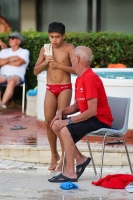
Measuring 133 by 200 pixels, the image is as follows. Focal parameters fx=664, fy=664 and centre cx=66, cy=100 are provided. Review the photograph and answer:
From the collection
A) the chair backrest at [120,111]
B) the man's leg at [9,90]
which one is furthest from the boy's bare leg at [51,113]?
the man's leg at [9,90]

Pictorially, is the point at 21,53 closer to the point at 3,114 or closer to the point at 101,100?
the point at 3,114

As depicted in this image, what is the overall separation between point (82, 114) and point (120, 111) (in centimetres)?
68

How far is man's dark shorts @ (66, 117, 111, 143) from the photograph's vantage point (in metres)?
7.07

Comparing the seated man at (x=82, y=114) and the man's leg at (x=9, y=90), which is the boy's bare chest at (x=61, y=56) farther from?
the man's leg at (x=9, y=90)

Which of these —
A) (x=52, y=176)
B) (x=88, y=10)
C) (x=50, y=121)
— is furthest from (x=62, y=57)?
(x=88, y=10)

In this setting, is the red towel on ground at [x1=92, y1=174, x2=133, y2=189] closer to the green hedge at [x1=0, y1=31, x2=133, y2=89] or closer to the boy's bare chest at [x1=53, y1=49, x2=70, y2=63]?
the boy's bare chest at [x1=53, y1=49, x2=70, y2=63]

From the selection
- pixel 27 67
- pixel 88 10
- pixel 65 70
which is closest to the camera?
pixel 65 70

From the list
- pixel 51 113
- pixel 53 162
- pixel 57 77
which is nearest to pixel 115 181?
pixel 53 162

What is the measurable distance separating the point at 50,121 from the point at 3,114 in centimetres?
393

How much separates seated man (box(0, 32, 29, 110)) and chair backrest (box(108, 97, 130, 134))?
447cm

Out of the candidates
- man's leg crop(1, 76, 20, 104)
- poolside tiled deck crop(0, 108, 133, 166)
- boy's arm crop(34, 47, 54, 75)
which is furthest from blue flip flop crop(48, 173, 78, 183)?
man's leg crop(1, 76, 20, 104)

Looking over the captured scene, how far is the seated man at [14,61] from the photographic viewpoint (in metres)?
11.9

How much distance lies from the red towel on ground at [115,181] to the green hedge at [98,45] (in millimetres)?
5583

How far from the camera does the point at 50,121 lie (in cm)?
789
